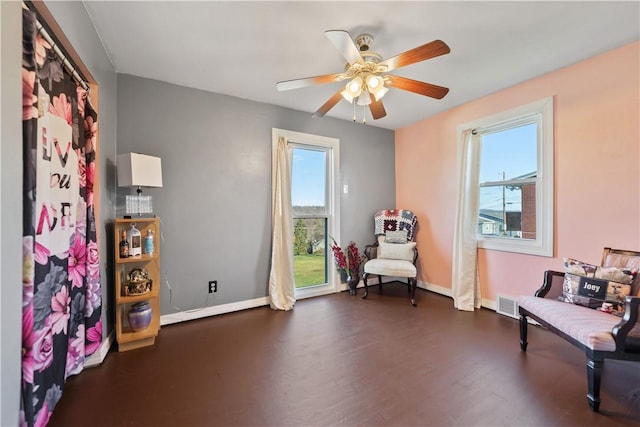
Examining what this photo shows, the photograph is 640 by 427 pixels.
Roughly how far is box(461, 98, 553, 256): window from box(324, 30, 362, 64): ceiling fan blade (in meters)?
2.14

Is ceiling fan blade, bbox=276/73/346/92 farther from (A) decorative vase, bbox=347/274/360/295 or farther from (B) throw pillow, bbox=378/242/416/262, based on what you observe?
(A) decorative vase, bbox=347/274/360/295

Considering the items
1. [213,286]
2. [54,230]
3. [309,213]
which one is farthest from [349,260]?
[54,230]

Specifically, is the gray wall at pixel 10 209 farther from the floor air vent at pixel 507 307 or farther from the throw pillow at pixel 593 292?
the floor air vent at pixel 507 307

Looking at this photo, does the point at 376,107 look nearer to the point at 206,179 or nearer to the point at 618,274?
the point at 206,179

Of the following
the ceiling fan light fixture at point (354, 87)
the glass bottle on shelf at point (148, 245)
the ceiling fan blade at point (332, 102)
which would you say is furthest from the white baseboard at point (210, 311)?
the ceiling fan light fixture at point (354, 87)

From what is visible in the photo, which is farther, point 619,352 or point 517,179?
point 517,179

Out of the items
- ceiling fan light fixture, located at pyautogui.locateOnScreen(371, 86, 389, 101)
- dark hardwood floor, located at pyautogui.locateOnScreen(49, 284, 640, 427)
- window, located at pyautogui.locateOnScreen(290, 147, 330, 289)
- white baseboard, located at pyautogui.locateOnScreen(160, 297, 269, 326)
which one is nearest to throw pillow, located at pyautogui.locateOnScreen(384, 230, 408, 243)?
window, located at pyautogui.locateOnScreen(290, 147, 330, 289)

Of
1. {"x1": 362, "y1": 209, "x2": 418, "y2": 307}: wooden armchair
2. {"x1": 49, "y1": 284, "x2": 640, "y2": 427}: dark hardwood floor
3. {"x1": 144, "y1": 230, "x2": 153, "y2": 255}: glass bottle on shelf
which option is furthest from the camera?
{"x1": 362, "y1": 209, "x2": 418, "y2": 307}: wooden armchair

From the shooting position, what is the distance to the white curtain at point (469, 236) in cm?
312

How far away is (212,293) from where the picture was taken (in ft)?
9.46

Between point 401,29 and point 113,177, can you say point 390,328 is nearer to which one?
point 401,29

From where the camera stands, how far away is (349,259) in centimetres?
368

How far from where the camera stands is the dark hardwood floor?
147 cm

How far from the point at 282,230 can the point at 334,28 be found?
2.11m
